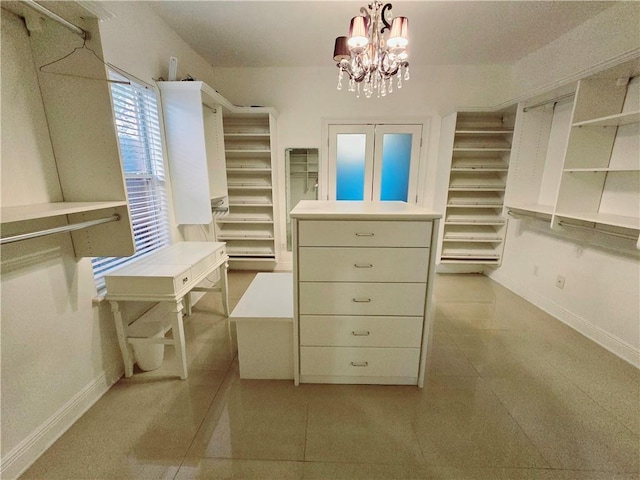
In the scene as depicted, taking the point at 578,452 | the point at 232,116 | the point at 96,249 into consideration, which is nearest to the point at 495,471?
the point at 578,452

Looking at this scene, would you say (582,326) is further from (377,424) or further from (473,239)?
(377,424)

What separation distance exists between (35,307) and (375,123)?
11.7ft

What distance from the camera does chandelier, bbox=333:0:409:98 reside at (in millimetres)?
1539

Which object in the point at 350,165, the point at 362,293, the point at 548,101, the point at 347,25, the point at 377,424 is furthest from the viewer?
the point at 350,165

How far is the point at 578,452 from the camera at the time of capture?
1275 mm

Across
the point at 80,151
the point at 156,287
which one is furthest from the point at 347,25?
the point at 156,287

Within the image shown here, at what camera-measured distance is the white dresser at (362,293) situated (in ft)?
4.75

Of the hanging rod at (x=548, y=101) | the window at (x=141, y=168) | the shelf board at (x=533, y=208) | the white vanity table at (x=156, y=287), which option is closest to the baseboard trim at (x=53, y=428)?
the white vanity table at (x=156, y=287)

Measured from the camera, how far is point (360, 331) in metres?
1.60

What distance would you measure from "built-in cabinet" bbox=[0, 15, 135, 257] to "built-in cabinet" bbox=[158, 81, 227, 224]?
102cm

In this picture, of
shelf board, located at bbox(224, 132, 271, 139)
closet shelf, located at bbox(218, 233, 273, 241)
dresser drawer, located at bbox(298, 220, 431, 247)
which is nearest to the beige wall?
shelf board, located at bbox(224, 132, 271, 139)

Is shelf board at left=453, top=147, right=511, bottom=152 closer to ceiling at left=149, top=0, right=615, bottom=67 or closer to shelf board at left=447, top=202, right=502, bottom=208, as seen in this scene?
shelf board at left=447, top=202, right=502, bottom=208

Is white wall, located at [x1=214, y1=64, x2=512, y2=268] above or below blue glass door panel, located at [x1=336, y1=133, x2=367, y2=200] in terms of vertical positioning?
above

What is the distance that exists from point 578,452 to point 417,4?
3.09m
